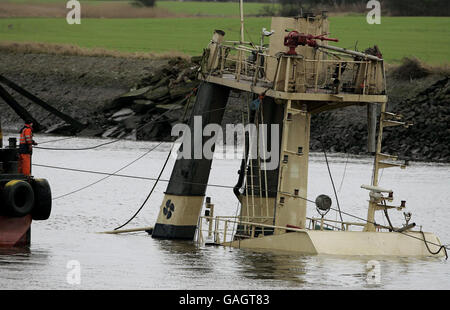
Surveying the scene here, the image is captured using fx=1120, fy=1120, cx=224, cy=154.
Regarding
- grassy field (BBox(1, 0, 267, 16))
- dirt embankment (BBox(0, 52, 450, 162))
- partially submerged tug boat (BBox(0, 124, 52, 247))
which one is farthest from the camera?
grassy field (BBox(1, 0, 267, 16))

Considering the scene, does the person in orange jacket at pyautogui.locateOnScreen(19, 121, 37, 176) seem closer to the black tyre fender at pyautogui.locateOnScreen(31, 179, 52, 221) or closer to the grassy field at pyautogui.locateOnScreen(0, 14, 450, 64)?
the black tyre fender at pyautogui.locateOnScreen(31, 179, 52, 221)

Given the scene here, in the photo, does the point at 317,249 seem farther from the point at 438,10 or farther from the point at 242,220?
the point at 438,10

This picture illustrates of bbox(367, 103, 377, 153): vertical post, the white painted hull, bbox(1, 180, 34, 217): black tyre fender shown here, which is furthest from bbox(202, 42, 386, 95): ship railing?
bbox(1, 180, 34, 217): black tyre fender

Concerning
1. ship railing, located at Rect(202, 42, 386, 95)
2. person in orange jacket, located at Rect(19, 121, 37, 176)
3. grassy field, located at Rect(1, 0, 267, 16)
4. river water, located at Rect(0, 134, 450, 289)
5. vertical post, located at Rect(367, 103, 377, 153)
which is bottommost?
river water, located at Rect(0, 134, 450, 289)

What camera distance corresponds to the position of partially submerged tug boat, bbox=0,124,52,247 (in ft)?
91.4

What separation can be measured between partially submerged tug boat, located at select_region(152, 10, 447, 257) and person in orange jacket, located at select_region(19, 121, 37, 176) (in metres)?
4.26

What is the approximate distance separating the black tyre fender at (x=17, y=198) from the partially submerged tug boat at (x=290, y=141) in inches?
182

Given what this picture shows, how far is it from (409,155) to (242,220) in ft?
124

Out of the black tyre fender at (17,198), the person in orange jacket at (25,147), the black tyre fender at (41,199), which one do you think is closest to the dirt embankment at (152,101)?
the person in orange jacket at (25,147)

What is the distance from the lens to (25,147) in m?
29.2

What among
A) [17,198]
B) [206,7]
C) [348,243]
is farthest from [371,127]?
[206,7]

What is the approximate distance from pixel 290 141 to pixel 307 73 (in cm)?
183

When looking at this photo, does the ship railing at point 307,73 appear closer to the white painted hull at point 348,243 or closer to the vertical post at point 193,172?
the vertical post at point 193,172

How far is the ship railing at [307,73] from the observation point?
27.9 meters
